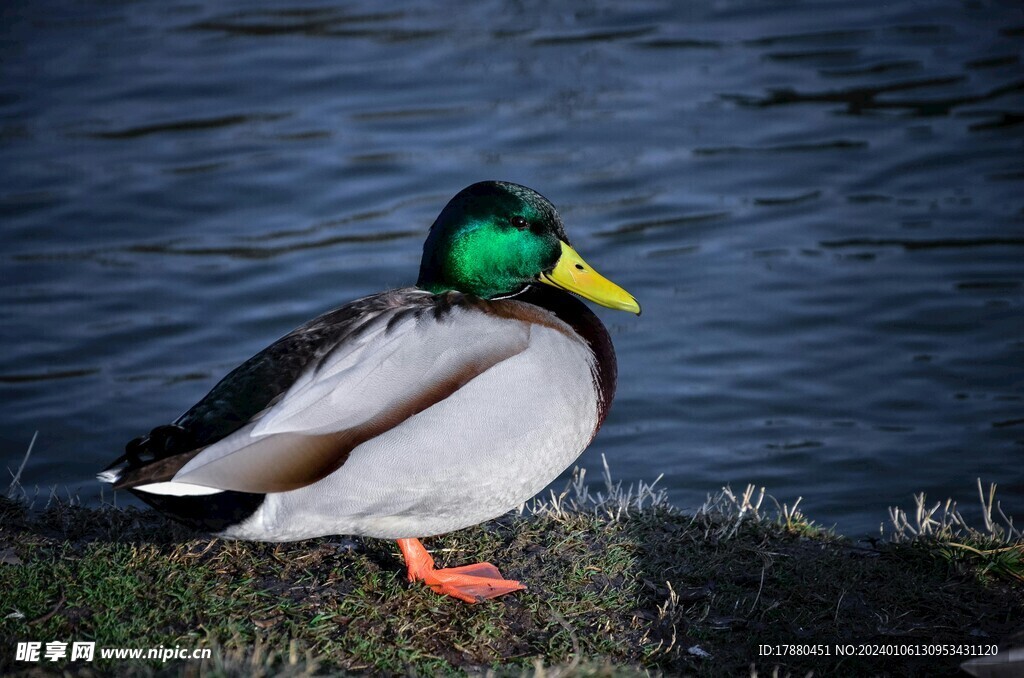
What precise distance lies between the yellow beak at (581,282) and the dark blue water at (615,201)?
80.7 inches

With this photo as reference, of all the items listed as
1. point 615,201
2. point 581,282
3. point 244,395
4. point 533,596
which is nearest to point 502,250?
point 581,282

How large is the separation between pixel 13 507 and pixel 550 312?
1.99m

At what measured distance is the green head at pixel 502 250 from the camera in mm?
3814

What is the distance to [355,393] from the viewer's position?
3.31 metres

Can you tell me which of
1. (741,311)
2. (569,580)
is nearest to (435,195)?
(741,311)

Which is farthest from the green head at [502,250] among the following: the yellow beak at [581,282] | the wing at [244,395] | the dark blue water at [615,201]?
the dark blue water at [615,201]

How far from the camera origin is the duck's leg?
349 centimetres

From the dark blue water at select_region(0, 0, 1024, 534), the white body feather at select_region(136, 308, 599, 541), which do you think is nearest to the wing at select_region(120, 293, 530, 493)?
the white body feather at select_region(136, 308, 599, 541)

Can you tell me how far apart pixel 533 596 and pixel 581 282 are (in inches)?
41.1

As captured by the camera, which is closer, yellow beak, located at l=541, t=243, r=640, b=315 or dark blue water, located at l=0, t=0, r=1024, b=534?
yellow beak, located at l=541, t=243, r=640, b=315

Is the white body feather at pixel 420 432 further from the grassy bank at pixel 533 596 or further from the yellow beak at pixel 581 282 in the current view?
the yellow beak at pixel 581 282

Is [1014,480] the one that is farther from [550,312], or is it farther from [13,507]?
[13,507]

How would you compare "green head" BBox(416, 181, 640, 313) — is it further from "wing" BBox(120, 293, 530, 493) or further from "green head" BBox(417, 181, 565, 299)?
"wing" BBox(120, 293, 530, 493)

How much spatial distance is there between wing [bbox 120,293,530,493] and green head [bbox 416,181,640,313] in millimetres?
301
